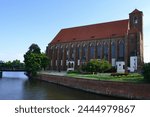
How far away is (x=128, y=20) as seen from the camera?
201 feet

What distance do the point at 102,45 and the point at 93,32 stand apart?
682cm

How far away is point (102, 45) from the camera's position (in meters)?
64.5

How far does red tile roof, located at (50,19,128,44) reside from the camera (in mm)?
62094

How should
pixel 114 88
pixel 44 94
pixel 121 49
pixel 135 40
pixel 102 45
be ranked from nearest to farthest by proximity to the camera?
pixel 114 88
pixel 44 94
pixel 135 40
pixel 121 49
pixel 102 45

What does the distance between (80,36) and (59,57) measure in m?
11.0

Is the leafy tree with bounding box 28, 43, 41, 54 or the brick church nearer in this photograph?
the brick church

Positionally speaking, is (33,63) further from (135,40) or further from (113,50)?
(135,40)

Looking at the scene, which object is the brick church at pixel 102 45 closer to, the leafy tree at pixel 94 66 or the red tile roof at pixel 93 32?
the red tile roof at pixel 93 32

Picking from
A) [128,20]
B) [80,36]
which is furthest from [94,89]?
[80,36]

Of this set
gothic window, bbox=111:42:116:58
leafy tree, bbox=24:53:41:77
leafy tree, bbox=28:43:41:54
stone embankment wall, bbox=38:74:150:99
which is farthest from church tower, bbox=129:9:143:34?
leafy tree, bbox=28:43:41:54

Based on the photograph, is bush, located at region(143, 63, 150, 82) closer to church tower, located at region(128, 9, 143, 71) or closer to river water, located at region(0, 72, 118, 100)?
river water, located at region(0, 72, 118, 100)

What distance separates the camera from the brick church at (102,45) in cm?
5706

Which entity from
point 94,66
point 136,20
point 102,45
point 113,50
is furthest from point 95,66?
point 136,20

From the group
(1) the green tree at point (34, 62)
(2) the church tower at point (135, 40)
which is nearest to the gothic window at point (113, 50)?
(2) the church tower at point (135, 40)
